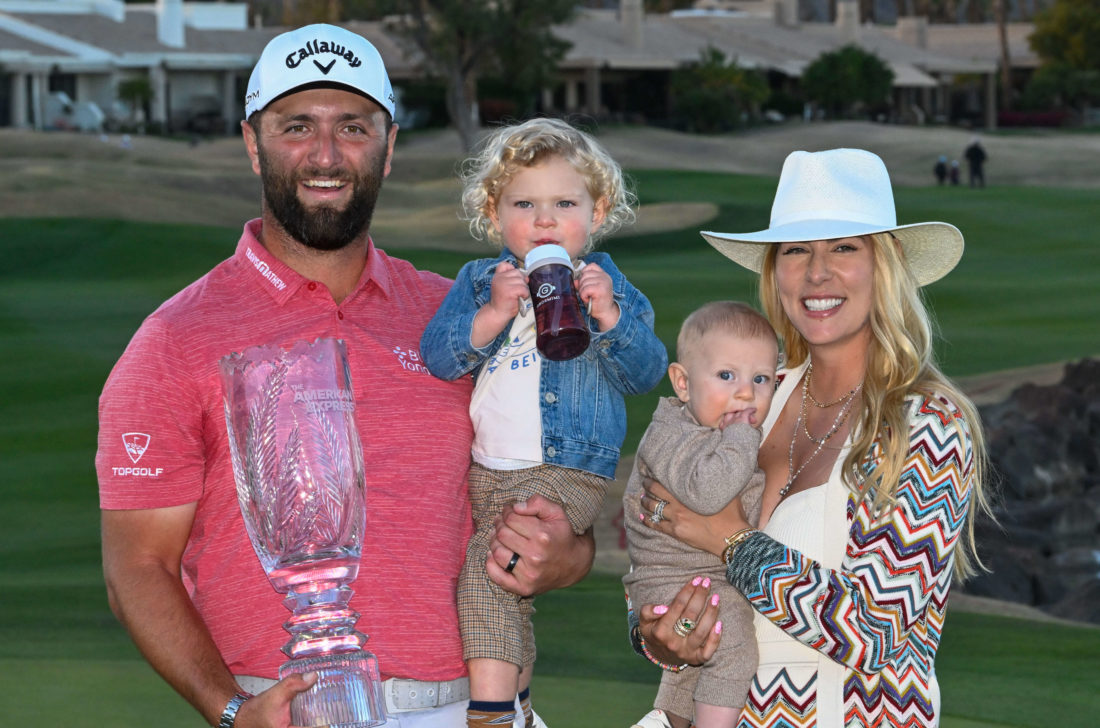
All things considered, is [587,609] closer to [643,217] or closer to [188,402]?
[188,402]

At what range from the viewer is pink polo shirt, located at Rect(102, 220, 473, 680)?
11.7ft

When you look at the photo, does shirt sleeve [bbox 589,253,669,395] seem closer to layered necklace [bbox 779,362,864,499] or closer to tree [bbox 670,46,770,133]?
layered necklace [bbox 779,362,864,499]

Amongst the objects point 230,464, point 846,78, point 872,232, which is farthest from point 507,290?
point 846,78

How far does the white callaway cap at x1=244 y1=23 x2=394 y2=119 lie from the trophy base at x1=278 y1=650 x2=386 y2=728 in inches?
55.9

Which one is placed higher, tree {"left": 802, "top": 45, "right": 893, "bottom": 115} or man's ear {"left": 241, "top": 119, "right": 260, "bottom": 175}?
tree {"left": 802, "top": 45, "right": 893, "bottom": 115}

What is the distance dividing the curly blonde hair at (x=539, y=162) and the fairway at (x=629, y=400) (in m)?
2.33

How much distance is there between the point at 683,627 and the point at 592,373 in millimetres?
739

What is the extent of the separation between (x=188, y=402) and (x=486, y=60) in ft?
151

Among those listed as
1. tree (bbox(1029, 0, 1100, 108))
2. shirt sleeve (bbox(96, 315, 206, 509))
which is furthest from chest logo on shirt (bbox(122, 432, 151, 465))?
tree (bbox(1029, 0, 1100, 108))

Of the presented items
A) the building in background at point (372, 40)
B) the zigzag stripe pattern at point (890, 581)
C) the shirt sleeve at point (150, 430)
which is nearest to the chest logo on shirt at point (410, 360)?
the shirt sleeve at point (150, 430)

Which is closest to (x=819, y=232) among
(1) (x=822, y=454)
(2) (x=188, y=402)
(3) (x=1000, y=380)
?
(1) (x=822, y=454)

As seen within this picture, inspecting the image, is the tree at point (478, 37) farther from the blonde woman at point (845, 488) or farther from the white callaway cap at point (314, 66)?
the white callaway cap at point (314, 66)

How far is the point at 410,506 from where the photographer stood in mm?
3814

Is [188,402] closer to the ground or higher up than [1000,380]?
higher up
